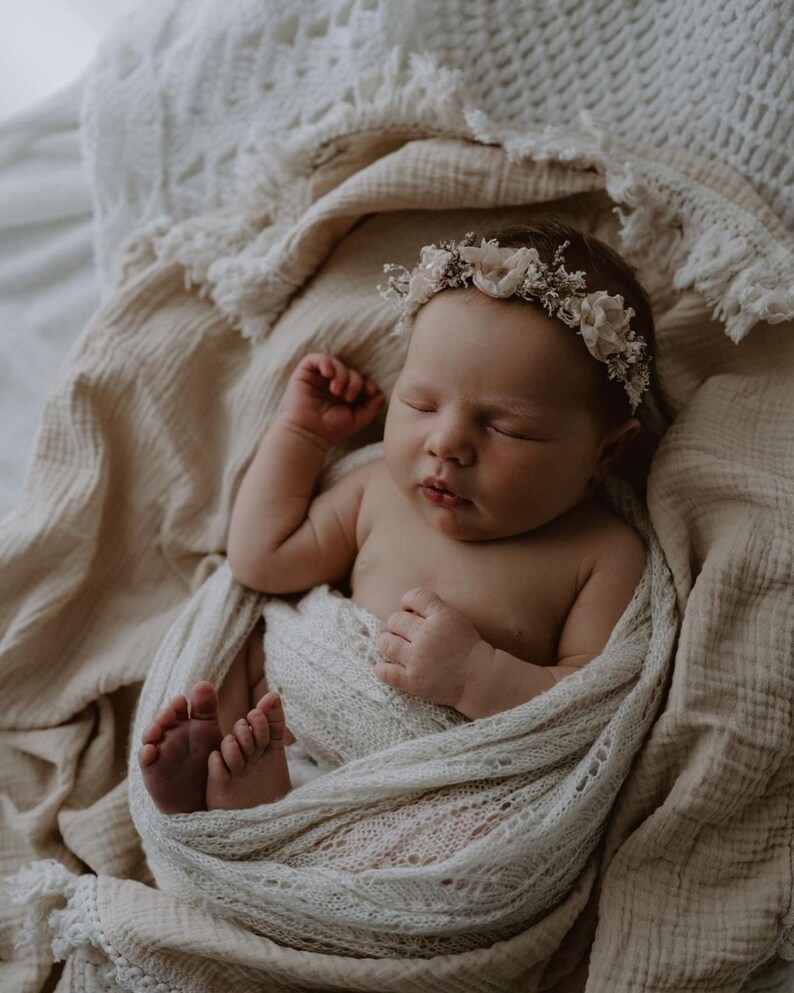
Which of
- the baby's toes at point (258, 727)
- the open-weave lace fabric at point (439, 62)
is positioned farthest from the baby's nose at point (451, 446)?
the open-weave lace fabric at point (439, 62)

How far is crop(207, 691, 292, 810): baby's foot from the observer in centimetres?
110

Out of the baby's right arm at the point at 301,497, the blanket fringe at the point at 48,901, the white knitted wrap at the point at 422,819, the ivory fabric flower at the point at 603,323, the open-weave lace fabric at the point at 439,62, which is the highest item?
the open-weave lace fabric at the point at 439,62

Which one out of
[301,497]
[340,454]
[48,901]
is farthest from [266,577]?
[48,901]

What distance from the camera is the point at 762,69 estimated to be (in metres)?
1.24

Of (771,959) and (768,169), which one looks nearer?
(771,959)

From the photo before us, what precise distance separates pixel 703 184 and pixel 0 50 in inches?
47.6

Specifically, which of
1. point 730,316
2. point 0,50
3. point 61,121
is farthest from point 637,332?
point 0,50

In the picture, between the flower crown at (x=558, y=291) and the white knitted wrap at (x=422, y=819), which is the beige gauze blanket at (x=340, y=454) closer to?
the white knitted wrap at (x=422, y=819)

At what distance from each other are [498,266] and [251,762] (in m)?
0.61

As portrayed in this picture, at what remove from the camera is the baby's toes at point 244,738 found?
3.60ft

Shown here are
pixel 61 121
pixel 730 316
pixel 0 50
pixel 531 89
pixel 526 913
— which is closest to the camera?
pixel 526 913

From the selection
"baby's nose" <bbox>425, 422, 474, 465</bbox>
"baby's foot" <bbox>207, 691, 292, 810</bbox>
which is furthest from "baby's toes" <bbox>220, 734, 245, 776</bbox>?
"baby's nose" <bbox>425, 422, 474, 465</bbox>

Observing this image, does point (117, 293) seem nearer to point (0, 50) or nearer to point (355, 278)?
point (355, 278)

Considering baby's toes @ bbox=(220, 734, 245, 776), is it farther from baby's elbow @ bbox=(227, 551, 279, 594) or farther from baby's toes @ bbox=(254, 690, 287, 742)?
baby's elbow @ bbox=(227, 551, 279, 594)
